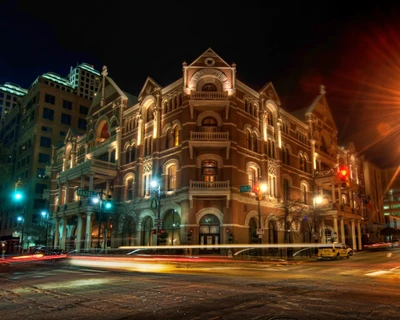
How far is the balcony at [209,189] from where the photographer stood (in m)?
35.9

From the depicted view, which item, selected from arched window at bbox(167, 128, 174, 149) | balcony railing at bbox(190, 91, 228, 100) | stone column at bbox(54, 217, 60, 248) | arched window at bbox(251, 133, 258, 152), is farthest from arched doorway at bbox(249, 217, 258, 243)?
stone column at bbox(54, 217, 60, 248)

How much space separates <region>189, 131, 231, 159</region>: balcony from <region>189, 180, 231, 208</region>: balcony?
2.92 m

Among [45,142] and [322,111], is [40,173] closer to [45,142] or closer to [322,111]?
[45,142]

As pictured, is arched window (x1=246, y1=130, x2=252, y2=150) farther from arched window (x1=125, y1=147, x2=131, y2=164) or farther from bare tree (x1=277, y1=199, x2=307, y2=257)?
arched window (x1=125, y1=147, x2=131, y2=164)

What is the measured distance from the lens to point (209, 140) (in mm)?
37406

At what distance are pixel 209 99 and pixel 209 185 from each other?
29.2ft

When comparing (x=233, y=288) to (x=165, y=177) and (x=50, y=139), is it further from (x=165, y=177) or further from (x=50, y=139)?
(x=50, y=139)

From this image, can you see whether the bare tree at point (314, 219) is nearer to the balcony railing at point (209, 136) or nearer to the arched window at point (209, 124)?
the balcony railing at point (209, 136)

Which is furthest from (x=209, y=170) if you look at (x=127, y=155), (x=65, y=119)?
(x=65, y=119)

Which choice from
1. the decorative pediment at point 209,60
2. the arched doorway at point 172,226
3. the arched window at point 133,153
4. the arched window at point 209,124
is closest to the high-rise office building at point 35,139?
the arched window at point 133,153

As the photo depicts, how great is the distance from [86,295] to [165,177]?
29.7m

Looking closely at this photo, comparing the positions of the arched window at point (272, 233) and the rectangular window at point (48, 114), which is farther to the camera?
the rectangular window at point (48, 114)

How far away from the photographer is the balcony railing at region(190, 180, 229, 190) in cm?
3598

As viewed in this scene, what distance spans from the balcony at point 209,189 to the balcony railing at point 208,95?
8718 mm
